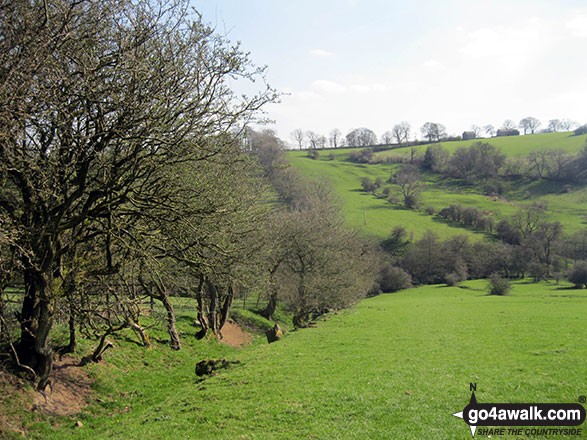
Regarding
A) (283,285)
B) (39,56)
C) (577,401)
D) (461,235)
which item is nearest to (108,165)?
(39,56)

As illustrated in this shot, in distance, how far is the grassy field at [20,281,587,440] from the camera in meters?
9.01

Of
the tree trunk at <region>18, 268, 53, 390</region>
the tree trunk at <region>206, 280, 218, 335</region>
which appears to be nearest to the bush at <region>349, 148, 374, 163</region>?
the tree trunk at <region>206, 280, 218, 335</region>

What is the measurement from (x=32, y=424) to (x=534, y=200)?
11059 cm

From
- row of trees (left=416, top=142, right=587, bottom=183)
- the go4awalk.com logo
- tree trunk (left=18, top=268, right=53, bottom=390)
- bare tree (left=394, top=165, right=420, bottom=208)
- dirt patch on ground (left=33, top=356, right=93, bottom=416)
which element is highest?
row of trees (left=416, top=142, right=587, bottom=183)

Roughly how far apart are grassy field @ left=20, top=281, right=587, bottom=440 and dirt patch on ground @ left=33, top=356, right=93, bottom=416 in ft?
1.36

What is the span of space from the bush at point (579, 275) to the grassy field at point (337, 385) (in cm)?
3867

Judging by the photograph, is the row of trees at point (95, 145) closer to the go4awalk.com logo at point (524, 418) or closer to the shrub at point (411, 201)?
the go4awalk.com logo at point (524, 418)

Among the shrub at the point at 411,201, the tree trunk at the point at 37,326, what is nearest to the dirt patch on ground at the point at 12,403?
the tree trunk at the point at 37,326

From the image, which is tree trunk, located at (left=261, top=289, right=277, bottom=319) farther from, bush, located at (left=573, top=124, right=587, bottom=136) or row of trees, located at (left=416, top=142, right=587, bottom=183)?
bush, located at (left=573, top=124, right=587, bottom=136)

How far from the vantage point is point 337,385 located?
11.8m

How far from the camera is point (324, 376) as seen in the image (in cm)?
1316

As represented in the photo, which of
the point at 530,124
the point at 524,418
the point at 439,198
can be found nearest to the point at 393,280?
the point at 439,198

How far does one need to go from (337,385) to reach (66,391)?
29.1 ft

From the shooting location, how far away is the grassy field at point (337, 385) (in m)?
9.01
